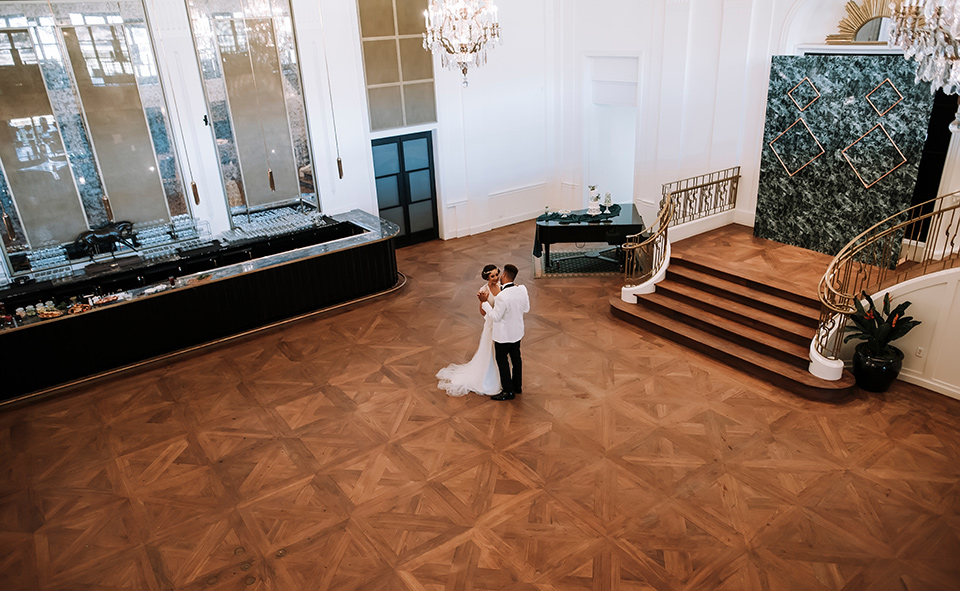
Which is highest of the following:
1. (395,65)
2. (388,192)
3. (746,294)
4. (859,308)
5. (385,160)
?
(395,65)

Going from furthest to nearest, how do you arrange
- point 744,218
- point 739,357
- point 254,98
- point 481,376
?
point 744,218 → point 254,98 → point 739,357 → point 481,376

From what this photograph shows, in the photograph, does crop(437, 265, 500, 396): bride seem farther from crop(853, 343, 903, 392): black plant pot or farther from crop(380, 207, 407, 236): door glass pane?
crop(380, 207, 407, 236): door glass pane

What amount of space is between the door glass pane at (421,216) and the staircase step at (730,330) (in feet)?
16.3

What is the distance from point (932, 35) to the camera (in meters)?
4.46

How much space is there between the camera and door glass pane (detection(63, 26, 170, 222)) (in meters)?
8.20

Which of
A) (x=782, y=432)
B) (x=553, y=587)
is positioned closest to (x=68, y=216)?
(x=553, y=587)

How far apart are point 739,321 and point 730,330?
0.90 ft

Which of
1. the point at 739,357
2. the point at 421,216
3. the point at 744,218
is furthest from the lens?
the point at 421,216

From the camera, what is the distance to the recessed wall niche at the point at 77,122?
25.8ft

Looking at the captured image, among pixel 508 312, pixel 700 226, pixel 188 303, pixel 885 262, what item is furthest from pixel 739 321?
pixel 188 303

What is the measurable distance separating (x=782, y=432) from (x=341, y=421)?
4.41 metres

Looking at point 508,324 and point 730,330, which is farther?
point 730,330

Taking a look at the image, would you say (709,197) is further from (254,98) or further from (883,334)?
(254,98)

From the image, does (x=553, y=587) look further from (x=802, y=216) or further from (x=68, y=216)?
(x=68, y=216)
